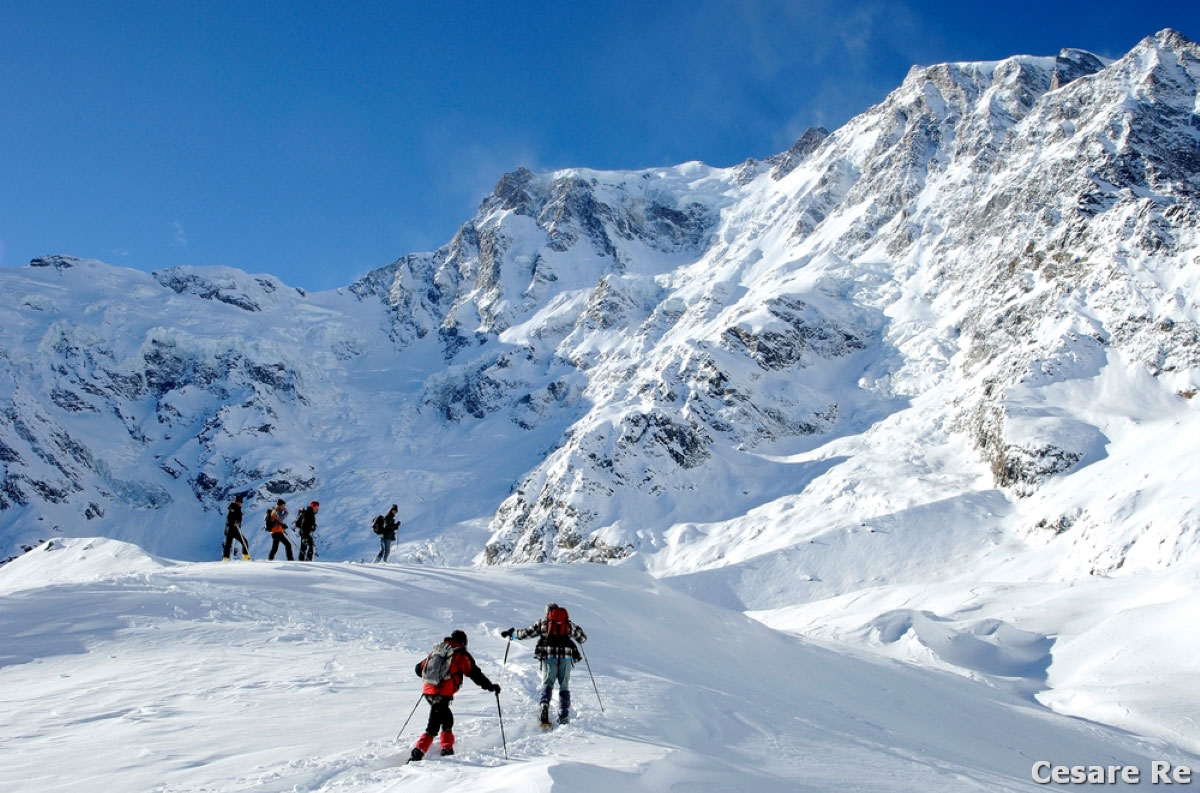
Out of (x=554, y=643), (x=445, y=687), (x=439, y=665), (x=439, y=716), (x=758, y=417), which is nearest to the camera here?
(x=439, y=716)

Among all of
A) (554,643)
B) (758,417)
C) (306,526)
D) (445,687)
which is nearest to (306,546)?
(306,526)

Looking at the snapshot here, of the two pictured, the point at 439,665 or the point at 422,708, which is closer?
the point at 439,665

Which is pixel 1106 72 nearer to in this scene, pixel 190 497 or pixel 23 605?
pixel 23 605

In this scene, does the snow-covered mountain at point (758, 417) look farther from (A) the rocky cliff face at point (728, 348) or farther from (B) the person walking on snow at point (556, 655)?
(B) the person walking on snow at point (556, 655)

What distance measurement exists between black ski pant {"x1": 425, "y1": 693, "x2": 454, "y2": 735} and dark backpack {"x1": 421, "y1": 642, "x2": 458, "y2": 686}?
21cm

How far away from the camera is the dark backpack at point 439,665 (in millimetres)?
9719

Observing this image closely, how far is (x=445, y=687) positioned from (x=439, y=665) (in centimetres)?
34

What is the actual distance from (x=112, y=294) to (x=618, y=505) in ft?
446

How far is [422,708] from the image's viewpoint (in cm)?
1127

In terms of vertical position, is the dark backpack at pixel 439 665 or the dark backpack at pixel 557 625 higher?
the dark backpack at pixel 557 625

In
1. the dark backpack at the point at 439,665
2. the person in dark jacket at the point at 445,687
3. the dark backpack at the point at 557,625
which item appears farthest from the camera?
the dark backpack at the point at 557,625

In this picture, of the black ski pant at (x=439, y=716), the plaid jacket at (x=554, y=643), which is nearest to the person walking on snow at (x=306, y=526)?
the plaid jacket at (x=554, y=643)

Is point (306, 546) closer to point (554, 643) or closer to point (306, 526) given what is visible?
point (306, 526)

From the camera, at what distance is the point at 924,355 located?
3868 inches
